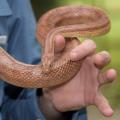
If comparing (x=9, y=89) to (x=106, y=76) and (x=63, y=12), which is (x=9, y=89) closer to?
(x=63, y=12)

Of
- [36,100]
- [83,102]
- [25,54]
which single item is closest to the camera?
[83,102]

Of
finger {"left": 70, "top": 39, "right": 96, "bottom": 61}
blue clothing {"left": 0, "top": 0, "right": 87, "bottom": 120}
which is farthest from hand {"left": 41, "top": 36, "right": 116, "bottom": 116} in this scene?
blue clothing {"left": 0, "top": 0, "right": 87, "bottom": 120}

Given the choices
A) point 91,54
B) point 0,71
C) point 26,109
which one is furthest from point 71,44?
point 26,109

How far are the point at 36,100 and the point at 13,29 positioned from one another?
0.31 meters

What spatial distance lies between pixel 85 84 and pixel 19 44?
0.40 metres

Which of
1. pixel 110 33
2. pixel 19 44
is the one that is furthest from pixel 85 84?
pixel 110 33

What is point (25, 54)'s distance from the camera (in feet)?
5.33

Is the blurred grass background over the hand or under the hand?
under

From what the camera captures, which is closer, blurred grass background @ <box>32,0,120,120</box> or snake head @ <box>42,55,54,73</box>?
snake head @ <box>42,55,54,73</box>

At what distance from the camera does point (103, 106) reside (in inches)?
49.4

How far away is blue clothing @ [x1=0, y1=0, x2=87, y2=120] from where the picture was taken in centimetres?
154

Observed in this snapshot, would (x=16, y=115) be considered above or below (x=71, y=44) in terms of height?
below

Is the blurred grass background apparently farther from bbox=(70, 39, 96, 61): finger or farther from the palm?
bbox=(70, 39, 96, 61): finger

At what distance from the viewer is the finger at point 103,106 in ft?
4.06
